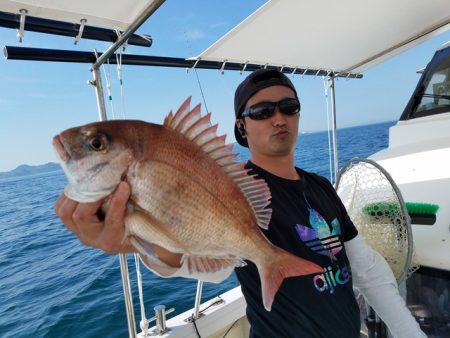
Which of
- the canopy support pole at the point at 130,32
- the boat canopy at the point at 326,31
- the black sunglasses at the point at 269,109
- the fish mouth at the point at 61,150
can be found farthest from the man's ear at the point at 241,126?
the fish mouth at the point at 61,150

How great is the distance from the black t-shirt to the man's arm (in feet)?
0.83

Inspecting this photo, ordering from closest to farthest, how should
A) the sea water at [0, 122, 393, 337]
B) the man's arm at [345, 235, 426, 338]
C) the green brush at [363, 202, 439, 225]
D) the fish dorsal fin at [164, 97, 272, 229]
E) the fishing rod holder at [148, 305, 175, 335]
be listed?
the fish dorsal fin at [164, 97, 272, 229], the man's arm at [345, 235, 426, 338], the green brush at [363, 202, 439, 225], the fishing rod holder at [148, 305, 175, 335], the sea water at [0, 122, 393, 337]

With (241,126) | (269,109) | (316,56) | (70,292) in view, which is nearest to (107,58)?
(241,126)

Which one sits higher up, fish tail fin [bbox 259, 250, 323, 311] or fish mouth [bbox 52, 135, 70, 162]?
fish mouth [bbox 52, 135, 70, 162]

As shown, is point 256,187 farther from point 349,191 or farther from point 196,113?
point 349,191

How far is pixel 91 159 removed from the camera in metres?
1.03

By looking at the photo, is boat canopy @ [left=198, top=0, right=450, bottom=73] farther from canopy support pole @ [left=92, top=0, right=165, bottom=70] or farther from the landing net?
the landing net

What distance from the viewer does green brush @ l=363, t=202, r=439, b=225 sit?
2512 millimetres

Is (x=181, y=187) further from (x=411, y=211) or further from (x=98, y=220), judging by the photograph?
(x=411, y=211)

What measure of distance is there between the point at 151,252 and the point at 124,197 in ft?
0.82

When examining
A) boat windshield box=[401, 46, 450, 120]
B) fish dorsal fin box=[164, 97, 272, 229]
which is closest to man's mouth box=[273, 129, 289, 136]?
fish dorsal fin box=[164, 97, 272, 229]

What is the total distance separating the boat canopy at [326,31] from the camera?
2.66 metres

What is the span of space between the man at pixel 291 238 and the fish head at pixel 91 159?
6 centimetres

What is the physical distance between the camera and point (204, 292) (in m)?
6.41
